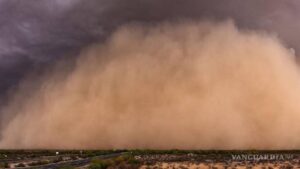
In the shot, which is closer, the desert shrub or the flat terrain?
the desert shrub

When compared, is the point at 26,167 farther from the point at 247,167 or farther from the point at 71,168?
the point at 247,167

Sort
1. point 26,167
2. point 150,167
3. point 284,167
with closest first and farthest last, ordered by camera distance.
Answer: point 284,167 → point 150,167 → point 26,167

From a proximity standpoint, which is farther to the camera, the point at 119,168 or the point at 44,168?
the point at 44,168

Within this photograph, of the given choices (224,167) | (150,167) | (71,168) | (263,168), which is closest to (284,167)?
(263,168)

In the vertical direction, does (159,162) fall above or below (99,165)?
above

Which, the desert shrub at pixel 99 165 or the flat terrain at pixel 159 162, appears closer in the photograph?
the desert shrub at pixel 99 165

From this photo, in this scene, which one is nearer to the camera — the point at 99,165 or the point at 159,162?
the point at 99,165

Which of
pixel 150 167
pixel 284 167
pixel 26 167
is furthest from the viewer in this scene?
pixel 26 167

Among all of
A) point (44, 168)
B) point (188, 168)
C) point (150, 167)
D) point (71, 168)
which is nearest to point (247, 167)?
point (188, 168)

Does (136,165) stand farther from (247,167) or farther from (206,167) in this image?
(247,167)
